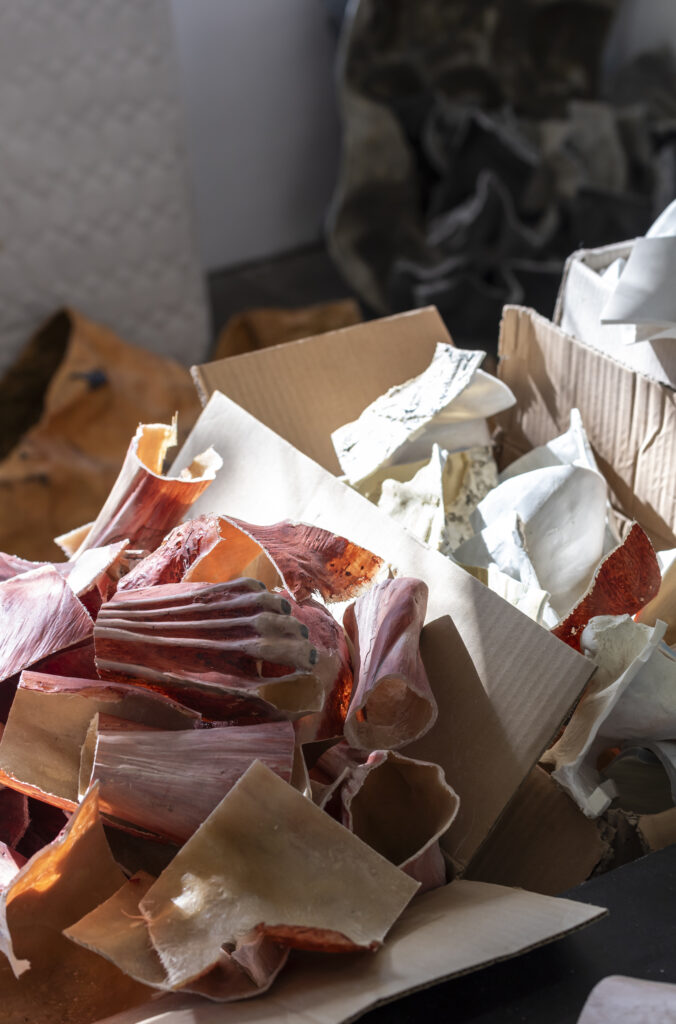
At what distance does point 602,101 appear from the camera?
2916 mm

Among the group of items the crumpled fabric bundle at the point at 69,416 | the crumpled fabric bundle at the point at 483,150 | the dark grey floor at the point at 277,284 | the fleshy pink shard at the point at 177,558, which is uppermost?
the fleshy pink shard at the point at 177,558

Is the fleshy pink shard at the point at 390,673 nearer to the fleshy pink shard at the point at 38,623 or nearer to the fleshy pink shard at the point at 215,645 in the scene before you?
the fleshy pink shard at the point at 215,645

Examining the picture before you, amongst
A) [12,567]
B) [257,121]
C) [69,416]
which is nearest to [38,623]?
[12,567]

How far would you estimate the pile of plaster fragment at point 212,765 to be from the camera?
21.4 inches

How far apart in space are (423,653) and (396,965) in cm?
24

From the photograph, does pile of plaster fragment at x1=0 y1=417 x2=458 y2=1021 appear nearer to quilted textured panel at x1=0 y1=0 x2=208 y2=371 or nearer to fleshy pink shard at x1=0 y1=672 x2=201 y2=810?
fleshy pink shard at x1=0 y1=672 x2=201 y2=810

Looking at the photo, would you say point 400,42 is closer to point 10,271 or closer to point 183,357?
point 183,357

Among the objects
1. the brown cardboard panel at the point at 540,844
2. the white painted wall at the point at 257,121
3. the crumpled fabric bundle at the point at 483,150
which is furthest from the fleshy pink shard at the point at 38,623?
the white painted wall at the point at 257,121

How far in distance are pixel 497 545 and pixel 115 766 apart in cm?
38

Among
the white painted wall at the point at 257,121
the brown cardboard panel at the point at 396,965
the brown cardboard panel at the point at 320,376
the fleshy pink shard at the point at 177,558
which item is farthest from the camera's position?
the white painted wall at the point at 257,121

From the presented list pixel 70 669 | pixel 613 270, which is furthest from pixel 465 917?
pixel 613 270

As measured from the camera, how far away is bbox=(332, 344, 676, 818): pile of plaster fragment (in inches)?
27.3

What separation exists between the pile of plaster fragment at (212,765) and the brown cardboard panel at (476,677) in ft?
0.09

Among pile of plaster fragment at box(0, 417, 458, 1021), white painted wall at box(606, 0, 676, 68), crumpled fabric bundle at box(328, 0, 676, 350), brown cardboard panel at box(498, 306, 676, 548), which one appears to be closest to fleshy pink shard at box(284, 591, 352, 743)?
pile of plaster fragment at box(0, 417, 458, 1021)
